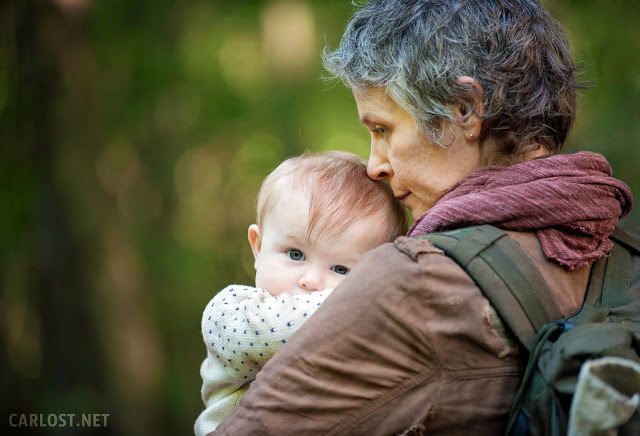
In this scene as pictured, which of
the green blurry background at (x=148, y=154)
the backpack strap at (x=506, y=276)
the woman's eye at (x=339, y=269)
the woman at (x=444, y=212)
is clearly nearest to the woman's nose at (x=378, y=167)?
the woman at (x=444, y=212)

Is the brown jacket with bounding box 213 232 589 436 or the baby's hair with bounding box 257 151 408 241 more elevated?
the baby's hair with bounding box 257 151 408 241

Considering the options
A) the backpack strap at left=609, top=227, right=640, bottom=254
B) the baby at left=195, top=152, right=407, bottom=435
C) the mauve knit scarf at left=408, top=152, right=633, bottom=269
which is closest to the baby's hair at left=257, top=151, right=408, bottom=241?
the baby at left=195, top=152, right=407, bottom=435

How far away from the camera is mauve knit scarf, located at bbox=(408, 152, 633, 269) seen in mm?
1821

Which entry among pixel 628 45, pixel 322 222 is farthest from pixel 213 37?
pixel 322 222

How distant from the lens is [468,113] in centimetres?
214

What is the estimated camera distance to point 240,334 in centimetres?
209

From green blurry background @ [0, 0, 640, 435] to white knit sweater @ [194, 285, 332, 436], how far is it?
422 centimetres

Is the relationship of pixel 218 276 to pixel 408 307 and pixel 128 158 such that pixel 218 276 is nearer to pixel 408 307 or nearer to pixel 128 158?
pixel 128 158

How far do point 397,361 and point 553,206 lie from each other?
1.86 feet

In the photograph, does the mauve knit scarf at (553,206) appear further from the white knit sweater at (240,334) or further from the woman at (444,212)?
the white knit sweater at (240,334)

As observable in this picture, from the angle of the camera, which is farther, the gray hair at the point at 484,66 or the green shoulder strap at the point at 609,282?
the gray hair at the point at 484,66

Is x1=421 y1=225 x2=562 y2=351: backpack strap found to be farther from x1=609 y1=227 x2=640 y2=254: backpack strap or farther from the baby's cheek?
the baby's cheek

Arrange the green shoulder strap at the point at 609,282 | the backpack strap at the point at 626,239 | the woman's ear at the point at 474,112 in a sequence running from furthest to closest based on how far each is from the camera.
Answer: the woman's ear at the point at 474,112
the backpack strap at the point at 626,239
the green shoulder strap at the point at 609,282

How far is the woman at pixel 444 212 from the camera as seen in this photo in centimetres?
166
